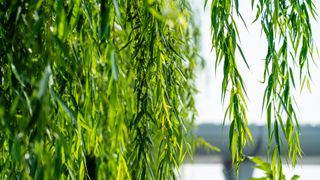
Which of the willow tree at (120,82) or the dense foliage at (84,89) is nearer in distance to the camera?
the dense foliage at (84,89)

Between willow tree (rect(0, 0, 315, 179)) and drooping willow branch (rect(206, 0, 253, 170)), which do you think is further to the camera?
drooping willow branch (rect(206, 0, 253, 170))

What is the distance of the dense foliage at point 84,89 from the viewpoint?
126cm

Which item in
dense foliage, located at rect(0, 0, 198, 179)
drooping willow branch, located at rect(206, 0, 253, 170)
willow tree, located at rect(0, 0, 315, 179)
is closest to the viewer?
dense foliage, located at rect(0, 0, 198, 179)

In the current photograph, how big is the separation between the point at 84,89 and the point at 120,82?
277 millimetres

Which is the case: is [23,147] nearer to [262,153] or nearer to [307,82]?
[307,82]

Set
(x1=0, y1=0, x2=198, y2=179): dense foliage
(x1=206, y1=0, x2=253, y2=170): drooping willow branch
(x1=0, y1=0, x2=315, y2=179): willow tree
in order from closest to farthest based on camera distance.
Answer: (x1=0, y1=0, x2=198, y2=179): dense foliage
(x1=0, y1=0, x2=315, y2=179): willow tree
(x1=206, y1=0, x2=253, y2=170): drooping willow branch

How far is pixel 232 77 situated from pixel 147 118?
24cm

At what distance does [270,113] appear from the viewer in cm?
179

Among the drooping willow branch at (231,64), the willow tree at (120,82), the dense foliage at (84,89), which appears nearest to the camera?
the dense foliage at (84,89)

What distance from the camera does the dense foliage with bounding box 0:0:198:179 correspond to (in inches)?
49.4

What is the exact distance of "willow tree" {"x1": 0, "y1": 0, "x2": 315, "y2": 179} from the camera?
136cm

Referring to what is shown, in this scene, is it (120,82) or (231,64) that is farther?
(231,64)

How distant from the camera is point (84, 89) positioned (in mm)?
1665

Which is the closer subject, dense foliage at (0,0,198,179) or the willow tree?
dense foliage at (0,0,198,179)
